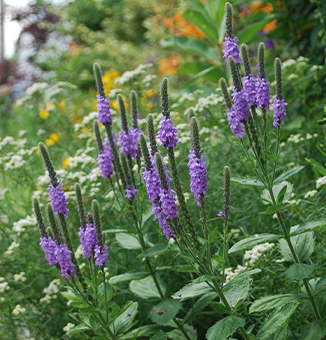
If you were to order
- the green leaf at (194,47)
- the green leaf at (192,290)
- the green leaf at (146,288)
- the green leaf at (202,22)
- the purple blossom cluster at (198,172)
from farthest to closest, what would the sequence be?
the green leaf at (194,47)
the green leaf at (202,22)
the green leaf at (146,288)
the green leaf at (192,290)
the purple blossom cluster at (198,172)

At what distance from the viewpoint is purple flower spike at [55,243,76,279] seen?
2.22 meters

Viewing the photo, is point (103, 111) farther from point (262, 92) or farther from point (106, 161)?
point (262, 92)

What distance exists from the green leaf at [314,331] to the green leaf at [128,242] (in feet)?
4.02

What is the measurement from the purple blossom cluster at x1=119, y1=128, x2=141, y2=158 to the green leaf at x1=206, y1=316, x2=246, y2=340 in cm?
113

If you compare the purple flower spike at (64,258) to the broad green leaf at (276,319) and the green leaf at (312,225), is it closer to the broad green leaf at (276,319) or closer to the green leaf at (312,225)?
the broad green leaf at (276,319)

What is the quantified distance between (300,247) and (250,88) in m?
1.06

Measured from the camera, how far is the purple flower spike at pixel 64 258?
2.22 m

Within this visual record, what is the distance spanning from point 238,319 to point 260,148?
0.92 metres

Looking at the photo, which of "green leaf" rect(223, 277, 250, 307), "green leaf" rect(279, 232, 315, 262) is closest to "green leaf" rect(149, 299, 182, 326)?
"green leaf" rect(223, 277, 250, 307)

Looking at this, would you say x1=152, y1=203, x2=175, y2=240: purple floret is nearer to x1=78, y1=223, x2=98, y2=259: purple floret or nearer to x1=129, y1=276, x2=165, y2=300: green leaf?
x1=78, y1=223, x2=98, y2=259: purple floret

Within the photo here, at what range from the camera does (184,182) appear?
12.4 feet

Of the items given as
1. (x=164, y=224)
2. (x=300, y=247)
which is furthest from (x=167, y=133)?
(x=300, y=247)

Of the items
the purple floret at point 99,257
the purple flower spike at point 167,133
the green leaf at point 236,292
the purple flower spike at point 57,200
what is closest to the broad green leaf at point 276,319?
the green leaf at point 236,292

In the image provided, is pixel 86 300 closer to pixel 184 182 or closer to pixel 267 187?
pixel 267 187
